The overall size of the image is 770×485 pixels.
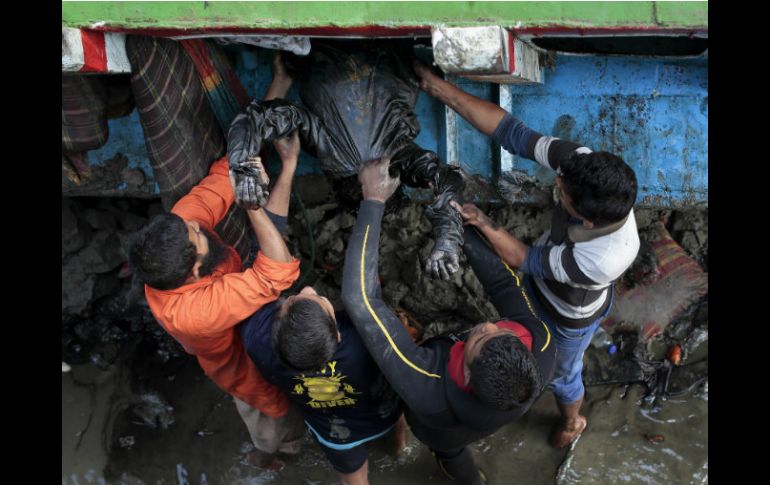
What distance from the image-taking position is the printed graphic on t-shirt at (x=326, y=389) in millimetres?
2455

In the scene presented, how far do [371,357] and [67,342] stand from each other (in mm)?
2535

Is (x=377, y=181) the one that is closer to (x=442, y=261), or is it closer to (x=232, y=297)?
(x=442, y=261)

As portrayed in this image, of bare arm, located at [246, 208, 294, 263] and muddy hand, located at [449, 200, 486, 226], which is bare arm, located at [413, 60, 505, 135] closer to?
muddy hand, located at [449, 200, 486, 226]

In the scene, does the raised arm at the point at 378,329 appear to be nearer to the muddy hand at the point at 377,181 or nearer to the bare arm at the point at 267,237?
the muddy hand at the point at 377,181

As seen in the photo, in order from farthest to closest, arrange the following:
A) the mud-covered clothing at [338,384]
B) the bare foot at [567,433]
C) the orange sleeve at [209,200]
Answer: the bare foot at [567,433]
the orange sleeve at [209,200]
the mud-covered clothing at [338,384]

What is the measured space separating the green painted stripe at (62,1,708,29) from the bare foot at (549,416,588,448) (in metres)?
2.05

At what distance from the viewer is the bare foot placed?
337 centimetres

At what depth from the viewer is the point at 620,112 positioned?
10.4 ft

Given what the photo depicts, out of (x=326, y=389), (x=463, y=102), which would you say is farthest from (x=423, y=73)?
(x=326, y=389)

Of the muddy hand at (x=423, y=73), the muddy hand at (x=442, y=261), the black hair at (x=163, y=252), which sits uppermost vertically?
the muddy hand at (x=423, y=73)

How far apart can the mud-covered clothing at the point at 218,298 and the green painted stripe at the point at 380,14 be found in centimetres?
76

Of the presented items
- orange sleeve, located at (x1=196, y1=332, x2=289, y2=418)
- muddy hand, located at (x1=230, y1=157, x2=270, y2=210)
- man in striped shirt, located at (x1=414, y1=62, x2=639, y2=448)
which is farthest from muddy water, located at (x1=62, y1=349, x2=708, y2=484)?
muddy hand, located at (x1=230, y1=157, x2=270, y2=210)

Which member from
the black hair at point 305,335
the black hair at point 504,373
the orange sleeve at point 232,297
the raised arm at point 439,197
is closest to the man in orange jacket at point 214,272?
the orange sleeve at point 232,297

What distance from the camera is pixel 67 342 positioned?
4.11 m
